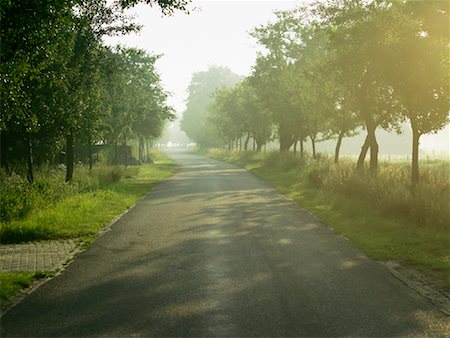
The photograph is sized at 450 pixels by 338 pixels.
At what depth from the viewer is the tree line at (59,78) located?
9.73 meters

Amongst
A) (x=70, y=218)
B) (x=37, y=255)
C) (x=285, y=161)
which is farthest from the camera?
(x=285, y=161)

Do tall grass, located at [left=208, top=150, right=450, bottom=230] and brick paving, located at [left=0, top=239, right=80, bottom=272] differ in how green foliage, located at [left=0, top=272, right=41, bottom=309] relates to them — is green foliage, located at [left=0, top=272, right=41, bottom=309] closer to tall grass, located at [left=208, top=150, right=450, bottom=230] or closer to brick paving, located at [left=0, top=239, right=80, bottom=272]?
brick paving, located at [left=0, top=239, right=80, bottom=272]

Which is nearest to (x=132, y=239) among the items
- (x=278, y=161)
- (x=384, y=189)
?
(x=384, y=189)

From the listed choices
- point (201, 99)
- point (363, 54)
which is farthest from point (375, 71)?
point (201, 99)

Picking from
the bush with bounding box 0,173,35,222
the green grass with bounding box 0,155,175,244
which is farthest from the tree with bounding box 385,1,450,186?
the bush with bounding box 0,173,35,222

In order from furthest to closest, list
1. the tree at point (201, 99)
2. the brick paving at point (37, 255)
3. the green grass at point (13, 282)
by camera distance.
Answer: the tree at point (201, 99)
the brick paving at point (37, 255)
the green grass at point (13, 282)

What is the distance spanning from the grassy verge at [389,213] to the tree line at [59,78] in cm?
695

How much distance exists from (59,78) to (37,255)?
6014 millimetres

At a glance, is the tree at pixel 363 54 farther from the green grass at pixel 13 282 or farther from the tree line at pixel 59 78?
the green grass at pixel 13 282

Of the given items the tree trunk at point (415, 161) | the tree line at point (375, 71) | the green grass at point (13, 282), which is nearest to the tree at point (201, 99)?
the tree line at point (375, 71)

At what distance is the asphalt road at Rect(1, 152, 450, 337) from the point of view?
5.88 meters

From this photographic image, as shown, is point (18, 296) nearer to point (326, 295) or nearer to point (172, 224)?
point (326, 295)

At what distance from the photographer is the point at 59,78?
563 inches

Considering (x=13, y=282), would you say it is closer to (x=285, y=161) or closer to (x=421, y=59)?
(x=421, y=59)
